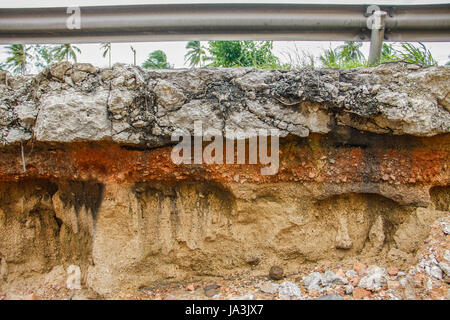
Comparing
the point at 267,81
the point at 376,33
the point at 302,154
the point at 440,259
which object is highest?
the point at 376,33

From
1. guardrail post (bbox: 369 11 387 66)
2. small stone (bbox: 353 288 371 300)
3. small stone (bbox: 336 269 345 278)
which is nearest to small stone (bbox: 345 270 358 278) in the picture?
small stone (bbox: 336 269 345 278)

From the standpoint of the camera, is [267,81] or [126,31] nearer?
[267,81]

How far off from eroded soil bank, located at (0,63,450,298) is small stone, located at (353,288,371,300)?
0.04 metres

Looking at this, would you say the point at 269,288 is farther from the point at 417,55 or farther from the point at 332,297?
the point at 417,55

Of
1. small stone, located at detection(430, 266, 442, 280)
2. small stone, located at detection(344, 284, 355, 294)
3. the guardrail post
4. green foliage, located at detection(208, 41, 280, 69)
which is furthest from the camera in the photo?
green foliage, located at detection(208, 41, 280, 69)

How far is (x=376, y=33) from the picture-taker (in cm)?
290

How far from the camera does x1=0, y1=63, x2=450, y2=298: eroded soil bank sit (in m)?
2.16

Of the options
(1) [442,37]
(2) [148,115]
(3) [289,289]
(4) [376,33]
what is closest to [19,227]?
(2) [148,115]

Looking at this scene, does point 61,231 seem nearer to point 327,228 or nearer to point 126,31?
point 126,31

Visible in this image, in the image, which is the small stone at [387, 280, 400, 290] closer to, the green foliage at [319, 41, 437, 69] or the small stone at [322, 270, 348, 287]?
the small stone at [322, 270, 348, 287]

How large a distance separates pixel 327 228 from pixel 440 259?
77cm

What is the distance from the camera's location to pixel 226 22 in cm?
291

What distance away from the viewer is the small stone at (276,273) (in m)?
2.49

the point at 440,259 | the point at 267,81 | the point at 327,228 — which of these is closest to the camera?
the point at 440,259
